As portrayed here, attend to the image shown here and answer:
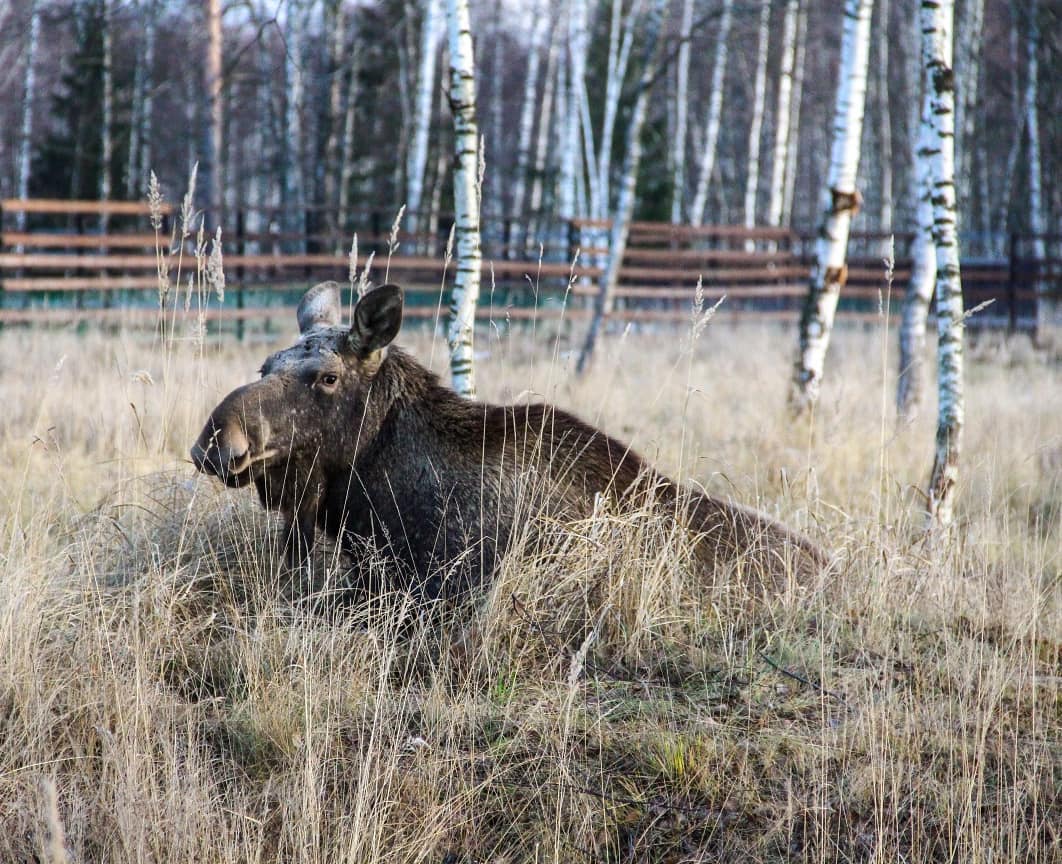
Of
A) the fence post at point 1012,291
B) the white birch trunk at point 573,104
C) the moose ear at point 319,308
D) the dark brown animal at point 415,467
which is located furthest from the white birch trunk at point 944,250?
the fence post at point 1012,291

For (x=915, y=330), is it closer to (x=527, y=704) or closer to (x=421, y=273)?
(x=527, y=704)

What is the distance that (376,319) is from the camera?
15.3ft

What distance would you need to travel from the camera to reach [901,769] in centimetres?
351

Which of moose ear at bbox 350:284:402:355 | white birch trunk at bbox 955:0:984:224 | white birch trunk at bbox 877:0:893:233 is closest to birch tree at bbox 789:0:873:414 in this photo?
moose ear at bbox 350:284:402:355

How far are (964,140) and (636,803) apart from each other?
28.0 metres

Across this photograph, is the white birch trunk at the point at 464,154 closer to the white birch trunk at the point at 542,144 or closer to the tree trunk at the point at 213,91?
the tree trunk at the point at 213,91

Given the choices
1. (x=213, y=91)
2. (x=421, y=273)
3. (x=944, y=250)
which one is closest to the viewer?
(x=944, y=250)

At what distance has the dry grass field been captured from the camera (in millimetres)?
3424

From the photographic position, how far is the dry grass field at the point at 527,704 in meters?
3.42

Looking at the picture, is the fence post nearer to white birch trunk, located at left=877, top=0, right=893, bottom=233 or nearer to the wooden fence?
the wooden fence

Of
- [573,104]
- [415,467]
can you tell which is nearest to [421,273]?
[573,104]

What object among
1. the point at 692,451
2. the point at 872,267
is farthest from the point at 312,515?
the point at 872,267

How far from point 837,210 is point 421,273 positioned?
1330 centimetres

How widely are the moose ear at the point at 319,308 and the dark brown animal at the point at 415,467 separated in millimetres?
120
